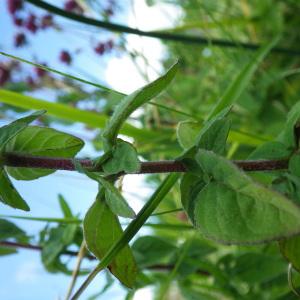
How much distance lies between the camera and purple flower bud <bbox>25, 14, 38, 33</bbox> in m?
0.71

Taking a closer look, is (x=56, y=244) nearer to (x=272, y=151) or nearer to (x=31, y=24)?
(x=272, y=151)

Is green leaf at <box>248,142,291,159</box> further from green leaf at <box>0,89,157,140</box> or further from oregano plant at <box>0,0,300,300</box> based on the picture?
green leaf at <box>0,89,157,140</box>

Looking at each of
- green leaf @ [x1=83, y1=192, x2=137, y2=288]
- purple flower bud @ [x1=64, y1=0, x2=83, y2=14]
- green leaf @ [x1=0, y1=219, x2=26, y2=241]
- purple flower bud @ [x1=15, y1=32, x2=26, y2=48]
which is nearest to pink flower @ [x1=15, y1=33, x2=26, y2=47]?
purple flower bud @ [x1=15, y1=32, x2=26, y2=48]

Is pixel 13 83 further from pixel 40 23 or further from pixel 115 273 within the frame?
pixel 115 273

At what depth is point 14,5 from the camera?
700 mm

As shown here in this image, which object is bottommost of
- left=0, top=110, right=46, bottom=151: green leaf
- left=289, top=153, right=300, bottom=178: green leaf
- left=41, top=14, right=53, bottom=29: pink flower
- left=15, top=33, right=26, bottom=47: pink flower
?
left=15, top=33, right=26, bottom=47: pink flower

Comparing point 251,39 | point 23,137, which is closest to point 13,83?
point 251,39

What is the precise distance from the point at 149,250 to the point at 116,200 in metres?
0.22

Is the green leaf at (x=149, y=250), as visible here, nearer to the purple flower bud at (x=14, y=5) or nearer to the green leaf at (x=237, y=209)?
the green leaf at (x=237, y=209)

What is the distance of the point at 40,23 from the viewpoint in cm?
74

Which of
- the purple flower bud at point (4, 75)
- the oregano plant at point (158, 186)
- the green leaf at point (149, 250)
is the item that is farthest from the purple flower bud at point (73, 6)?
the green leaf at point (149, 250)

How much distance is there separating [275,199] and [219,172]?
0.10ft

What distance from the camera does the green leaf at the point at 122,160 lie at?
193mm

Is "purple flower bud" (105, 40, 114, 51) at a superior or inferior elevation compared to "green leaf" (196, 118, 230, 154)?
inferior
